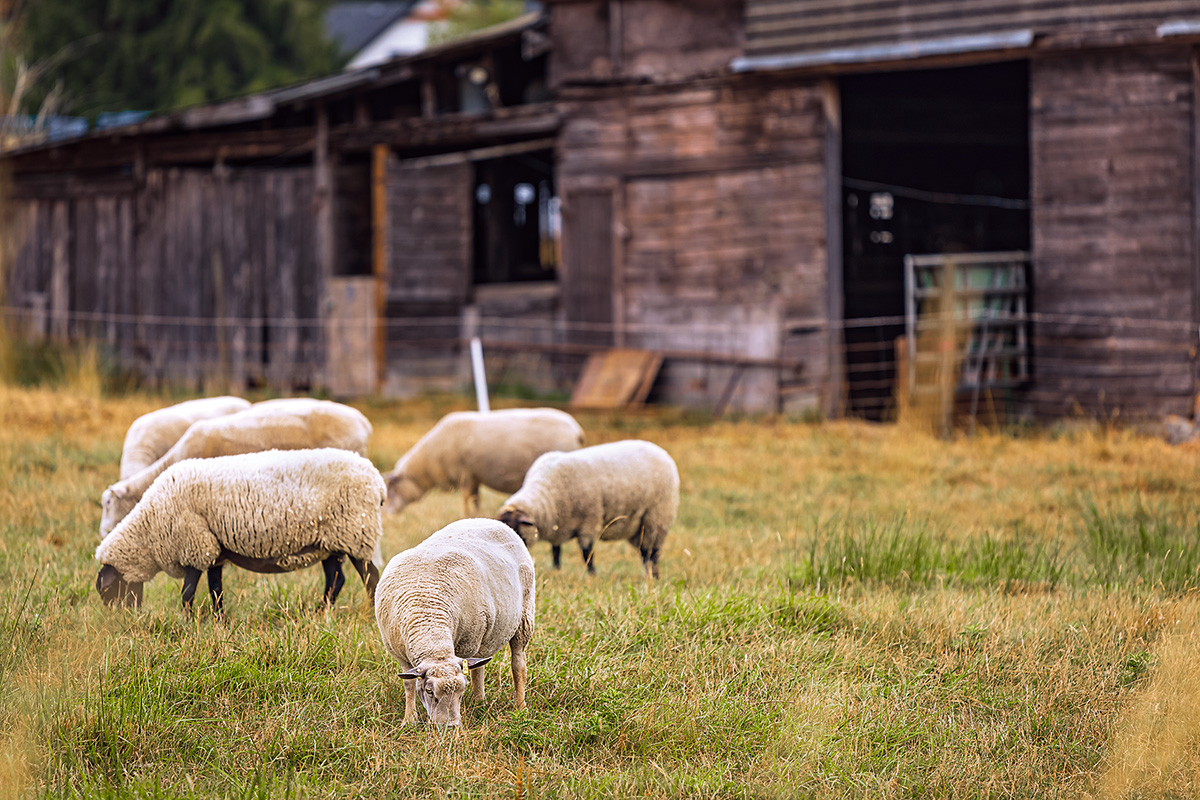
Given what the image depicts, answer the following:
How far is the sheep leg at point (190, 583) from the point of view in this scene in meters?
5.27

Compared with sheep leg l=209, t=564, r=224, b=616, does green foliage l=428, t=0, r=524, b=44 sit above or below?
above

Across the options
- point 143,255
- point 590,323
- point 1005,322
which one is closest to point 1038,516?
point 1005,322

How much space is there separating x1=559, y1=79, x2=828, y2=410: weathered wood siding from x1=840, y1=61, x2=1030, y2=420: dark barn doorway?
8.22 ft

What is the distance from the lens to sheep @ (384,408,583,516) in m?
8.49

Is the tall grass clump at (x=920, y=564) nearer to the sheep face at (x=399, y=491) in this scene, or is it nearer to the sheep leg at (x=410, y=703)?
the sheep leg at (x=410, y=703)

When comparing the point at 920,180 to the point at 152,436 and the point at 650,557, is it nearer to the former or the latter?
the point at 650,557

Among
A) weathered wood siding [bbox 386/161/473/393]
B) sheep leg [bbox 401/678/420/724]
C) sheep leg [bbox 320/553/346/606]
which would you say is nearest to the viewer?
sheep leg [bbox 401/678/420/724]

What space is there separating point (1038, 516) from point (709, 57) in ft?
25.6

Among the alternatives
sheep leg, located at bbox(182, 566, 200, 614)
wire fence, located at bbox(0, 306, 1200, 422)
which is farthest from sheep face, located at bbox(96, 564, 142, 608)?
wire fence, located at bbox(0, 306, 1200, 422)

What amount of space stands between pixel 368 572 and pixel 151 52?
1213 inches

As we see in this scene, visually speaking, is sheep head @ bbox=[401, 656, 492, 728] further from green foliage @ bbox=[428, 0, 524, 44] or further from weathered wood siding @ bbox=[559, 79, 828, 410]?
green foliage @ bbox=[428, 0, 524, 44]

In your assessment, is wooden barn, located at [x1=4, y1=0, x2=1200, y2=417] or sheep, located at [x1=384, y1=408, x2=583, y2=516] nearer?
sheep, located at [x1=384, y1=408, x2=583, y2=516]

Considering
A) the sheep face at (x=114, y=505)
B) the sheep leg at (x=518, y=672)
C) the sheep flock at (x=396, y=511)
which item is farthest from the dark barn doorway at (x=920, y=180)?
the sheep leg at (x=518, y=672)

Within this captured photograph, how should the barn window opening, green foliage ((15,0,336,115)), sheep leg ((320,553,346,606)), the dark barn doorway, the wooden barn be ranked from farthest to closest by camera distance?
1. green foliage ((15,0,336,115))
2. the barn window opening
3. the dark barn doorway
4. the wooden barn
5. sheep leg ((320,553,346,606))
